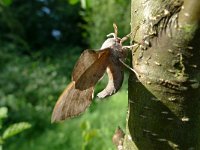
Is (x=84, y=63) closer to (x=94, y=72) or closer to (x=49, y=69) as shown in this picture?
(x=94, y=72)

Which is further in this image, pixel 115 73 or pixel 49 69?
pixel 49 69

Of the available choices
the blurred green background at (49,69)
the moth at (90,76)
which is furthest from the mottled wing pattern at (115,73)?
the blurred green background at (49,69)

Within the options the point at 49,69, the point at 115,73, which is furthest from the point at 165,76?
the point at 49,69

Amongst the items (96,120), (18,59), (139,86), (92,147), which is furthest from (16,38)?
(139,86)

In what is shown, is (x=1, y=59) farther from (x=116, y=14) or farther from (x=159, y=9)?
(x=159, y=9)

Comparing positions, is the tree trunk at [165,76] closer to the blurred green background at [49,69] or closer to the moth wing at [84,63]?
the moth wing at [84,63]
